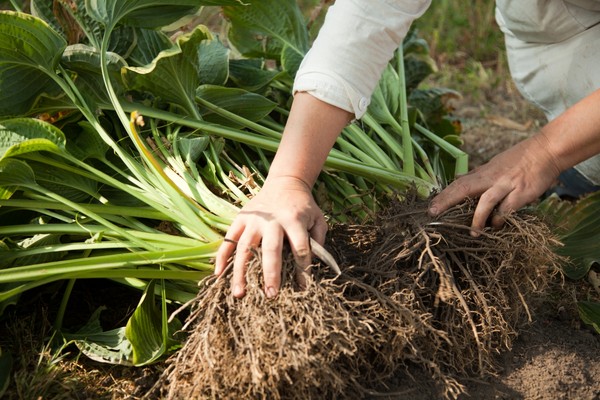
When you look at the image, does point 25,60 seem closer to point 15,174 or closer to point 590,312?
point 15,174

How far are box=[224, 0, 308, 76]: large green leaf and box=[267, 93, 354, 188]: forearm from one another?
604 millimetres


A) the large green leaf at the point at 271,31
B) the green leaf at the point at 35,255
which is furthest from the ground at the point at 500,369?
the large green leaf at the point at 271,31

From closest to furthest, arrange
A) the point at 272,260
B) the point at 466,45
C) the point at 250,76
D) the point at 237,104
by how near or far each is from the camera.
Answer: the point at 272,260
the point at 237,104
the point at 250,76
the point at 466,45

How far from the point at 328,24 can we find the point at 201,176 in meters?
0.45

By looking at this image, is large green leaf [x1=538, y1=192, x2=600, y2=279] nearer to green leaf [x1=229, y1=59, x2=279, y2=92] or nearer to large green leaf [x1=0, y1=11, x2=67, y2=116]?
green leaf [x1=229, y1=59, x2=279, y2=92]

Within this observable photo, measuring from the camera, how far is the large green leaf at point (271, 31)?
1.78m

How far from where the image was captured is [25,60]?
4.47 ft

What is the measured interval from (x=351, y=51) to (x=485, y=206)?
1.26 feet

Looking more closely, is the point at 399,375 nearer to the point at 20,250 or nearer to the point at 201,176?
the point at 201,176

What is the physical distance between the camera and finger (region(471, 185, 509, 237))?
1.29 metres

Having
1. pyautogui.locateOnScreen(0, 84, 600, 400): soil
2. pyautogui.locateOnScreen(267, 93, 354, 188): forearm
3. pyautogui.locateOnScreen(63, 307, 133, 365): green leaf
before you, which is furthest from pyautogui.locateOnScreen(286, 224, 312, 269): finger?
pyautogui.locateOnScreen(63, 307, 133, 365): green leaf

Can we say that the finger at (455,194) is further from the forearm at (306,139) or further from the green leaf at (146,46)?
the green leaf at (146,46)

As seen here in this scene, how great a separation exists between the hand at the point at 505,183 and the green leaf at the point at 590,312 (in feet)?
0.94

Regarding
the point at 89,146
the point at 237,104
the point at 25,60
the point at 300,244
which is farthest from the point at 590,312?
the point at 25,60
